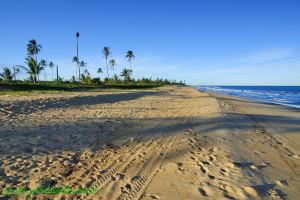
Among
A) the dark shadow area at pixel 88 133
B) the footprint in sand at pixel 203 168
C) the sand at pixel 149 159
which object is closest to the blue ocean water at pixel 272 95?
the dark shadow area at pixel 88 133

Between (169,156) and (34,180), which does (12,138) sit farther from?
(169,156)

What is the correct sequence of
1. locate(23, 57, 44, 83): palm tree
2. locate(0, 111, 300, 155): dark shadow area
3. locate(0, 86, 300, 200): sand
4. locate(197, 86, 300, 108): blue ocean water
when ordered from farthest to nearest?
locate(23, 57, 44, 83): palm tree → locate(197, 86, 300, 108): blue ocean water → locate(0, 111, 300, 155): dark shadow area → locate(0, 86, 300, 200): sand

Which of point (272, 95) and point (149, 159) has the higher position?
point (149, 159)

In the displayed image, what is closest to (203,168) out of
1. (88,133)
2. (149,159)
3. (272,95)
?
(149,159)

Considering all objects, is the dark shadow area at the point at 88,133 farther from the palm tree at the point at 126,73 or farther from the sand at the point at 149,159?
the palm tree at the point at 126,73

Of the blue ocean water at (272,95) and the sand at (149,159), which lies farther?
the blue ocean water at (272,95)

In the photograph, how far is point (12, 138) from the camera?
7.30m

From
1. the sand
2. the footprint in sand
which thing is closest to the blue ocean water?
the sand

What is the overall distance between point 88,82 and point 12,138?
5291 centimetres

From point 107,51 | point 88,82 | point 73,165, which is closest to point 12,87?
point 88,82

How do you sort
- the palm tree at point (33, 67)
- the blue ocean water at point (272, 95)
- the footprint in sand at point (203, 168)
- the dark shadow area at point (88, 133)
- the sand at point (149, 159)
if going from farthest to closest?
1. the palm tree at point (33, 67)
2. the blue ocean water at point (272, 95)
3. the dark shadow area at point (88, 133)
4. the footprint in sand at point (203, 168)
5. the sand at point (149, 159)

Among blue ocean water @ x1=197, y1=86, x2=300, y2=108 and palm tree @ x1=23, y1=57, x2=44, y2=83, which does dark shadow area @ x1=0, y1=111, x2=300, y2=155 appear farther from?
palm tree @ x1=23, y1=57, x2=44, y2=83

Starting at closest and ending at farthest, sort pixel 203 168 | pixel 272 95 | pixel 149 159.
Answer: pixel 203 168, pixel 149 159, pixel 272 95

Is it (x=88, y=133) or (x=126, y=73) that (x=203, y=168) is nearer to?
(x=88, y=133)
